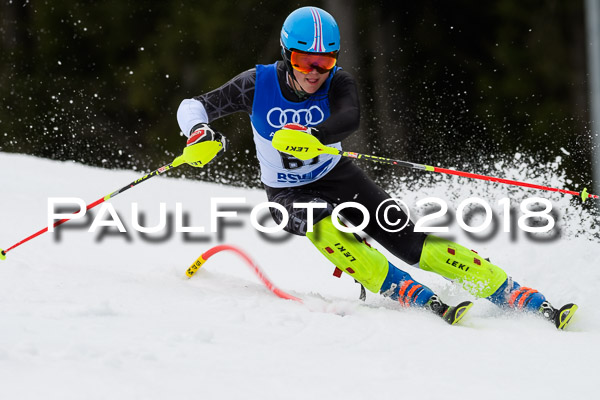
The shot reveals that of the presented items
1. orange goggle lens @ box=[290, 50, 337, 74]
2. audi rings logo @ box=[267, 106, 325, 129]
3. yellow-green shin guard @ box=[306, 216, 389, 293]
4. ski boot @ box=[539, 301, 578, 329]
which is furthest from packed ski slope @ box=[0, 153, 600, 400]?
orange goggle lens @ box=[290, 50, 337, 74]

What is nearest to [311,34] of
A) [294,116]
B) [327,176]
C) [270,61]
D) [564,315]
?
[294,116]

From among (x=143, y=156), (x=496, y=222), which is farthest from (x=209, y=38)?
(x=496, y=222)

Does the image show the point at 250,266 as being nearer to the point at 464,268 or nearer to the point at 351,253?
the point at 351,253

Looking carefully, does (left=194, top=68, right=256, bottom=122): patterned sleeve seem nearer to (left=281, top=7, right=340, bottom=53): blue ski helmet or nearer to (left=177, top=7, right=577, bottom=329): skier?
(left=177, top=7, right=577, bottom=329): skier

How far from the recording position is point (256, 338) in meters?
2.55

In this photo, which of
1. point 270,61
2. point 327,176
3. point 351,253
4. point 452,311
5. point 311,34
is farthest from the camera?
point 270,61

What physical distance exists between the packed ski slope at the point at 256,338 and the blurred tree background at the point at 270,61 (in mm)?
7749

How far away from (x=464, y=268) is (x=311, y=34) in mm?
1324

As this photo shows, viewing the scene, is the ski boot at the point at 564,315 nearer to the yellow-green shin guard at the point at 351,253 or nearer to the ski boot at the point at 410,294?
the ski boot at the point at 410,294

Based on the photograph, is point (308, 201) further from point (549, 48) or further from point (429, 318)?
point (549, 48)

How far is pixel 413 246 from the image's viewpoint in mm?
3562

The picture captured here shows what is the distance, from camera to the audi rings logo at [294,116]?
3580 mm

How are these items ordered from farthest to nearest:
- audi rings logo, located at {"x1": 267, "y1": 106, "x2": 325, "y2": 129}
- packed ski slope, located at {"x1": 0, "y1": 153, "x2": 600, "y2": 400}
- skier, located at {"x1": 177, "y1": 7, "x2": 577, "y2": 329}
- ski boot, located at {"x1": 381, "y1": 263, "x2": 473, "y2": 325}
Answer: audi rings logo, located at {"x1": 267, "y1": 106, "x2": 325, "y2": 129}, skier, located at {"x1": 177, "y1": 7, "x2": 577, "y2": 329}, ski boot, located at {"x1": 381, "y1": 263, "x2": 473, "y2": 325}, packed ski slope, located at {"x1": 0, "y1": 153, "x2": 600, "y2": 400}

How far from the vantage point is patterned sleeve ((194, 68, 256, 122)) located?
3.63 m
